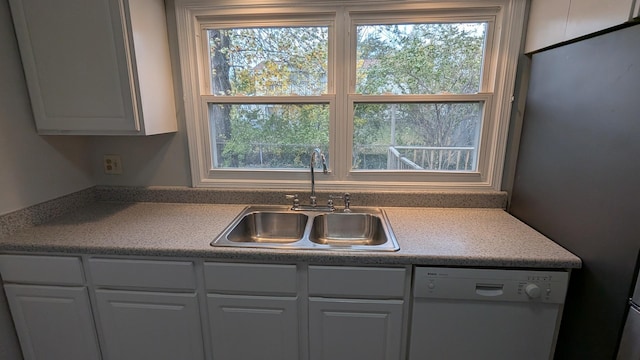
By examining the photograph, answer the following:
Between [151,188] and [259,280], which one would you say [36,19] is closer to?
[151,188]

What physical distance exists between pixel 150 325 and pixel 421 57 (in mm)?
1962

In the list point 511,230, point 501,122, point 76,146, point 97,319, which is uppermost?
point 501,122

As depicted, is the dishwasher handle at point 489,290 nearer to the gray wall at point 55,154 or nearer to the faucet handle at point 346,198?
the faucet handle at point 346,198

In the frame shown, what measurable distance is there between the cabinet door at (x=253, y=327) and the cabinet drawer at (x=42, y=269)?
0.64 meters

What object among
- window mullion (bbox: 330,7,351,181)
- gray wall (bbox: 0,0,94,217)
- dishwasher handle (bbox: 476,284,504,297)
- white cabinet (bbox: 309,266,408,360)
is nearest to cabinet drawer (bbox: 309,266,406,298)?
white cabinet (bbox: 309,266,408,360)

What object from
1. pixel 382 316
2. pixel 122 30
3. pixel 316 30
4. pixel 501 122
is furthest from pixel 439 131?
pixel 122 30

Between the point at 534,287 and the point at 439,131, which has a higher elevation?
the point at 439,131

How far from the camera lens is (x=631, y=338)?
97cm

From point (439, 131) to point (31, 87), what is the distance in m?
2.15

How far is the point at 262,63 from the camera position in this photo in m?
1.76

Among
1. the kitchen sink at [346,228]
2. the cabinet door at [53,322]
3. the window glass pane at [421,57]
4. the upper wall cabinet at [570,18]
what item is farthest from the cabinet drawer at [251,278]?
the upper wall cabinet at [570,18]

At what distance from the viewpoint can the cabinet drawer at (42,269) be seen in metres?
1.38

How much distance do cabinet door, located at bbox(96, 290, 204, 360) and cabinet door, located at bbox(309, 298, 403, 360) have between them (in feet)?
1.85

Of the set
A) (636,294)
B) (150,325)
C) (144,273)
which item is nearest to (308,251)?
(144,273)
